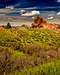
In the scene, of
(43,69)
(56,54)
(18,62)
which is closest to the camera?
(43,69)

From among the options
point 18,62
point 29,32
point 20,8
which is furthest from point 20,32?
point 20,8

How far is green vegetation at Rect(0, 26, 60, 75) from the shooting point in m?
11.6

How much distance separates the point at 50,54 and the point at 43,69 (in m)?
7.48

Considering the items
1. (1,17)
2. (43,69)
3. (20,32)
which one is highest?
(43,69)

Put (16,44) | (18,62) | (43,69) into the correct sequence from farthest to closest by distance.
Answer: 1. (16,44)
2. (18,62)
3. (43,69)

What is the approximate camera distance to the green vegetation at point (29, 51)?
1158cm

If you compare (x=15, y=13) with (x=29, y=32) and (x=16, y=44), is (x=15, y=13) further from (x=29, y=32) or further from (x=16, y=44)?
(x=16, y=44)

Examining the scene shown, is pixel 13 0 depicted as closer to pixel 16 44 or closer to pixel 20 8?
pixel 20 8

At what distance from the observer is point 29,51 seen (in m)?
18.6

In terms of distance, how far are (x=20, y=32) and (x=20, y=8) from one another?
80.5ft

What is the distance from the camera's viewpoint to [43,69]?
10312 mm

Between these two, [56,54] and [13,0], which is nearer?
[56,54]

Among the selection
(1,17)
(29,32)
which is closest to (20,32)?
(29,32)

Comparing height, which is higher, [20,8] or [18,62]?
[18,62]
